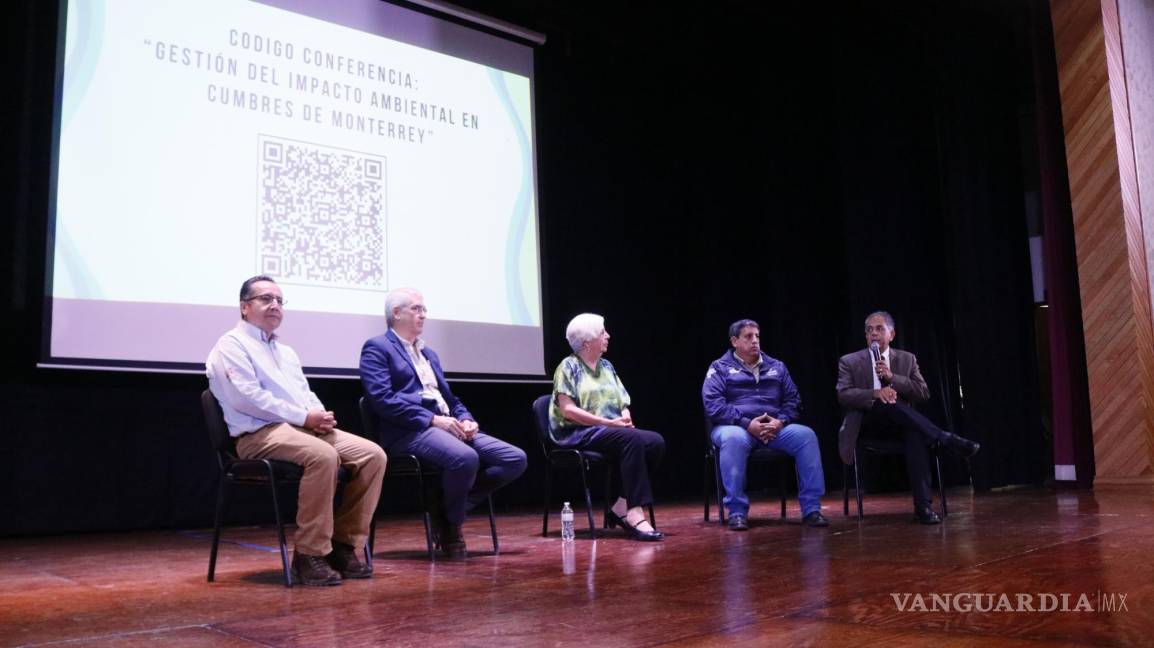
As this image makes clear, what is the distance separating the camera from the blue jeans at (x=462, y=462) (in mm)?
3184

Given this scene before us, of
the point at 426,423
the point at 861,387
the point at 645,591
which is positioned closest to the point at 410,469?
the point at 426,423

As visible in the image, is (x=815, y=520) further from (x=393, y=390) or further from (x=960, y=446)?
(x=393, y=390)

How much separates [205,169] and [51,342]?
3.19 ft

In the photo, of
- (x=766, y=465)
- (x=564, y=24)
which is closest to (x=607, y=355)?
(x=766, y=465)

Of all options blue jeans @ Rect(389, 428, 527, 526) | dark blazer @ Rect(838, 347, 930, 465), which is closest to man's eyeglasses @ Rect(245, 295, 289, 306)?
blue jeans @ Rect(389, 428, 527, 526)

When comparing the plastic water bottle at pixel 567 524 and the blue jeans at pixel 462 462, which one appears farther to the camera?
the plastic water bottle at pixel 567 524

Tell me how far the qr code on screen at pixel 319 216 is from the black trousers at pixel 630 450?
152cm

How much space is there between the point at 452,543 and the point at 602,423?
815 mm

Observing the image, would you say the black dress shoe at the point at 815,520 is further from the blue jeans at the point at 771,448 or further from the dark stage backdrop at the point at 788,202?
the dark stage backdrop at the point at 788,202

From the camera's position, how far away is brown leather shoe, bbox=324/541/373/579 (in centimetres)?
285

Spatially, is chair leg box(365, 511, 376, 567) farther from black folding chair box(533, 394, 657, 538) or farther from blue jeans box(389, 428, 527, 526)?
black folding chair box(533, 394, 657, 538)

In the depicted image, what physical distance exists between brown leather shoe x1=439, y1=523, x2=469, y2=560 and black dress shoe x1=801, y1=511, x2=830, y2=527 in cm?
149

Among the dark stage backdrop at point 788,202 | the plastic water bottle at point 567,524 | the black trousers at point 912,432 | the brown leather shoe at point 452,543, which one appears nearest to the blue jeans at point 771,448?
the black trousers at point 912,432

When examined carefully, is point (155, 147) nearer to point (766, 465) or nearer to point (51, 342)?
point (51, 342)
